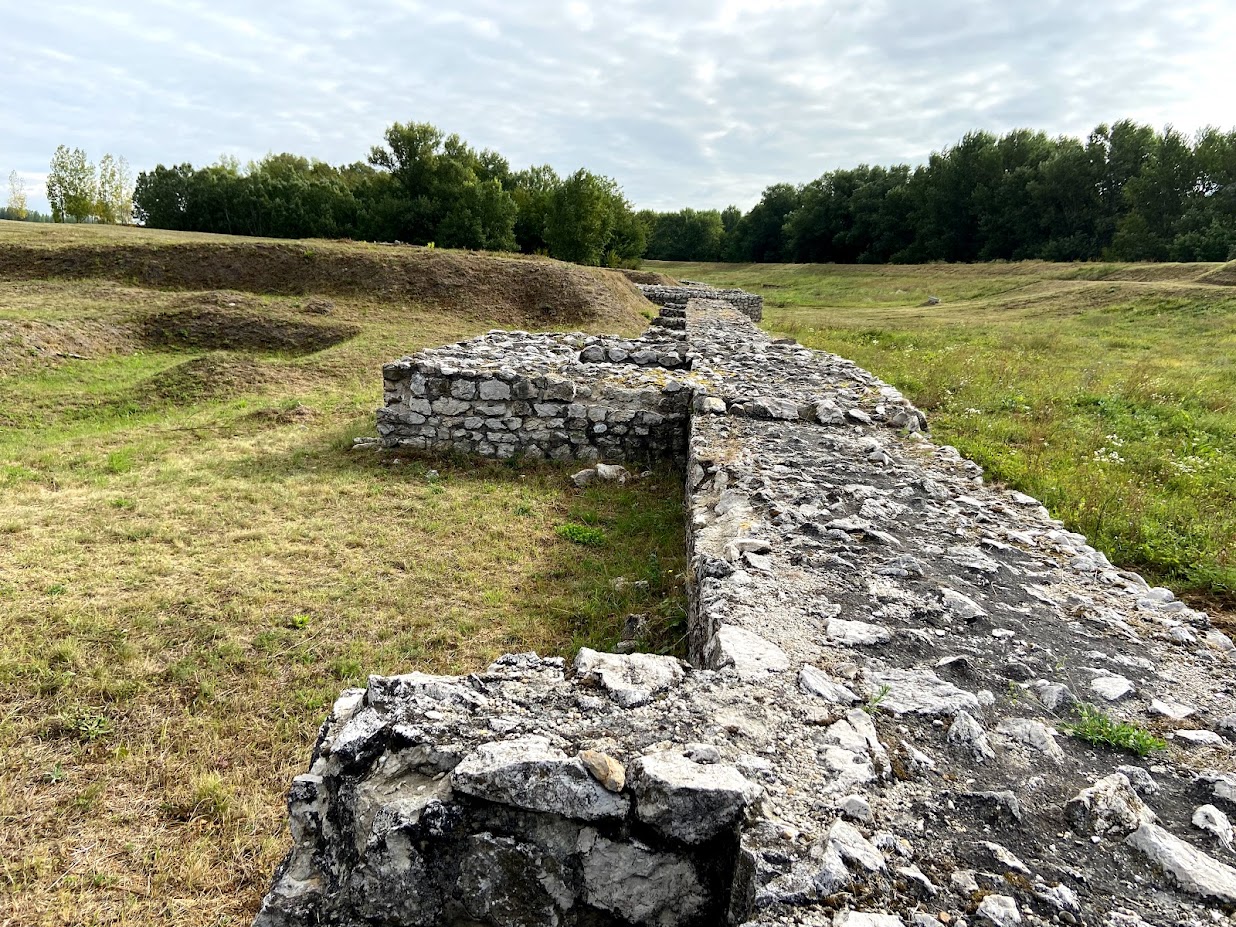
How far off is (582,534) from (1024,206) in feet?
190

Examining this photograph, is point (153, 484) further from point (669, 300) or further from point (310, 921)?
point (669, 300)

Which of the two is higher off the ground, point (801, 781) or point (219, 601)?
point (801, 781)

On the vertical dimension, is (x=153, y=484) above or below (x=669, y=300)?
below

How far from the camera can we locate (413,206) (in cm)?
3681

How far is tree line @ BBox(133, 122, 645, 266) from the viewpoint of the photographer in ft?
120

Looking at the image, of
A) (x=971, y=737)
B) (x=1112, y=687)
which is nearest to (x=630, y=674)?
(x=971, y=737)

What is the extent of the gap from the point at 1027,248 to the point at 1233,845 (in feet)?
192

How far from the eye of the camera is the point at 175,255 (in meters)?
20.7

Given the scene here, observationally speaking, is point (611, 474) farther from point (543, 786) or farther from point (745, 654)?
point (543, 786)

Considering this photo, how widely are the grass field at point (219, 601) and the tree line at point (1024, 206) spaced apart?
Answer: 157 feet

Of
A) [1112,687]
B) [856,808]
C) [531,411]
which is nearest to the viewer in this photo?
[856,808]

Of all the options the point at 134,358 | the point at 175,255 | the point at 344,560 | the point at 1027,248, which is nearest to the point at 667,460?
the point at 344,560

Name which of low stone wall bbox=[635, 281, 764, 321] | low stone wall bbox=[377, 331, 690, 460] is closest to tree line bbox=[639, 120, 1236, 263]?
low stone wall bbox=[635, 281, 764, 321]

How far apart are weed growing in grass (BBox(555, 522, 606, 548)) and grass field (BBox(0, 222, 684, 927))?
66 mm
